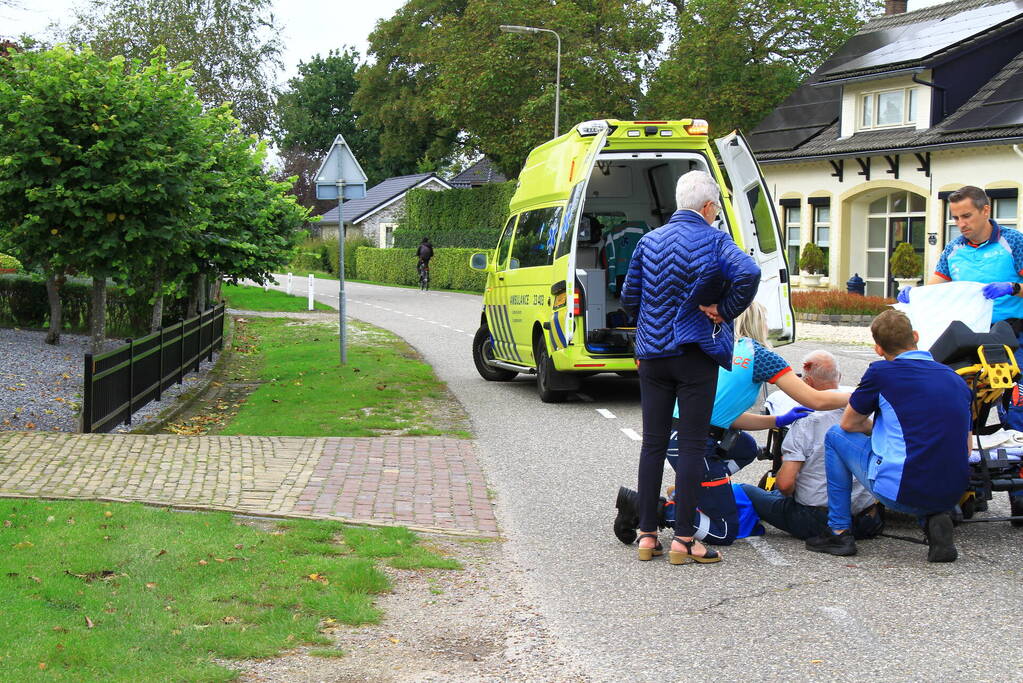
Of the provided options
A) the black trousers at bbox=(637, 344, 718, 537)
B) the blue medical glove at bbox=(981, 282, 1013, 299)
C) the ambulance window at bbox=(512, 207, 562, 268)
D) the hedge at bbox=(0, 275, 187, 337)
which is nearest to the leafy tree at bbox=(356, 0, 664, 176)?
the hedge at bbox=(0, 275, 187, 337)

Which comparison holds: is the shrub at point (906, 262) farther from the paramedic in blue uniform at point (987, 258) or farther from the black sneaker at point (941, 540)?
the black sneaker at point (941, 540)

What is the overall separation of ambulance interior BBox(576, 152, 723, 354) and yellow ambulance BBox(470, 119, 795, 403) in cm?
1

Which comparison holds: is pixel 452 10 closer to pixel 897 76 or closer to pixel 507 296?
pixel 897 76

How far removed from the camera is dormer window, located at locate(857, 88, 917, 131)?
3155 cm

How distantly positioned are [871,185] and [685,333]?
1099 inches

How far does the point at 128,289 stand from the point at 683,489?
8.36 m

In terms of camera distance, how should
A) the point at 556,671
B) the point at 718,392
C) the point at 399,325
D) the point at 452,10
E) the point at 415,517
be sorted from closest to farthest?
the point at 556,671 < the point at 718,392 < the point at 415,517 < the point at 399,325 < the point at 452,10

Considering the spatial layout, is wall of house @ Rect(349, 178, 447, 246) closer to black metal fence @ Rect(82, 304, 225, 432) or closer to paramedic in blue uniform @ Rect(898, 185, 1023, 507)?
black metal fence @ Rect(82, 304, 225, 432)

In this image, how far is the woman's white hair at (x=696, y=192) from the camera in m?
6.15

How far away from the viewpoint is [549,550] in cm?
658

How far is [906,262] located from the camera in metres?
30.1

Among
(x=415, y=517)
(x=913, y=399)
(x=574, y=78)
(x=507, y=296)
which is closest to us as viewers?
(x=913, y=399)

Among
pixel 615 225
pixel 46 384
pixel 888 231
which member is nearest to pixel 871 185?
pixel 888 231

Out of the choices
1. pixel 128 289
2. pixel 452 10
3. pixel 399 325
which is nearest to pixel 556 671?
pixel 128 289
